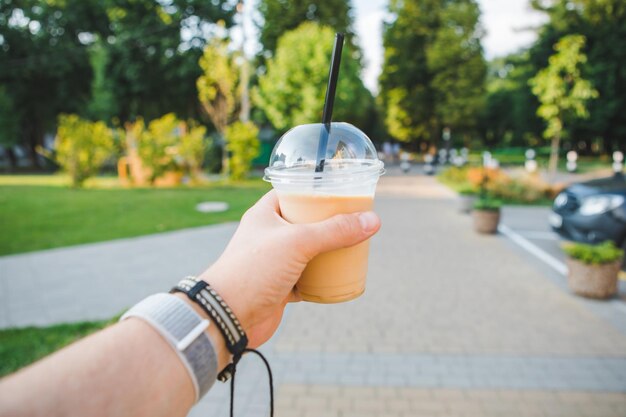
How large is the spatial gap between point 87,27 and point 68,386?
36.1 metres

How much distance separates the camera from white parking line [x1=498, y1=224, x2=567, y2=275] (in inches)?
288

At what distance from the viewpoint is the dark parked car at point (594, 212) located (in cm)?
670

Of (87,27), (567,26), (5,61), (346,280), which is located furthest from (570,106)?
(5,61)

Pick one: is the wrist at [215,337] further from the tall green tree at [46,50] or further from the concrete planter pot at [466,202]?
the tall green tree at [46,50]

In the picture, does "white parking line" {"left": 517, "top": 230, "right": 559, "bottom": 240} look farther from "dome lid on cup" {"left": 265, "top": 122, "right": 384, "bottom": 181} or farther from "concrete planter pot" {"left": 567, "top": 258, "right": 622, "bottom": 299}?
"dome lid on cup" {"left": 265, "top": 122, "right": 384, "bottom": 181}

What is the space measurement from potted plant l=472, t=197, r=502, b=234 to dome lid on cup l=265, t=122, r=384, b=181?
883cm

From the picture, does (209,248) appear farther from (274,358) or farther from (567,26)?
(567,26)

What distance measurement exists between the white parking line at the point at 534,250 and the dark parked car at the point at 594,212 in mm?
535

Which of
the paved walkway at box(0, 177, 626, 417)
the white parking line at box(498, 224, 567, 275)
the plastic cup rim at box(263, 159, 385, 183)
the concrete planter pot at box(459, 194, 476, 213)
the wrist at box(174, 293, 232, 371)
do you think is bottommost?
the paved walkway at box(0, 177, 626, 417)

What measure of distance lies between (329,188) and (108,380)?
1007mm

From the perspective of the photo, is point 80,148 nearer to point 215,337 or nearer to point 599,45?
point 215,337

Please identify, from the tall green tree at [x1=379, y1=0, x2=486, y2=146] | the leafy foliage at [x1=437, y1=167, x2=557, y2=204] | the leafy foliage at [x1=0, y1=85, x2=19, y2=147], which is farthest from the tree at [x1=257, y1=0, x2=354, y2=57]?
the leafy foliage at [x1=0, y1=85, x2=19, y2=147]

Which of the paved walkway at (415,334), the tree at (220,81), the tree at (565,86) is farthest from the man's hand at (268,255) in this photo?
the tree at (565,86)

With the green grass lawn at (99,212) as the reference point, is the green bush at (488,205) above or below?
above
